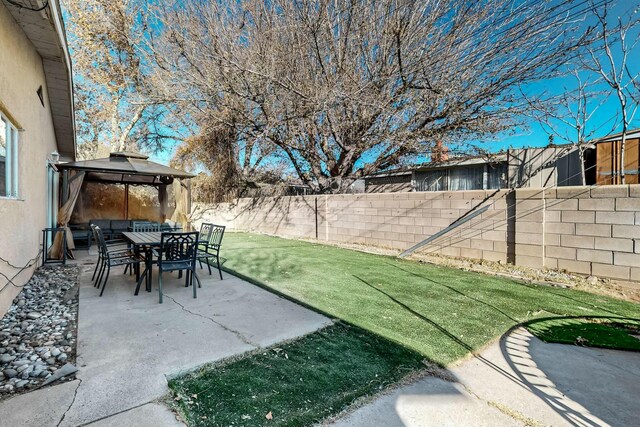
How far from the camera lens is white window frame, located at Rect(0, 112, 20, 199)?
12.1 feet

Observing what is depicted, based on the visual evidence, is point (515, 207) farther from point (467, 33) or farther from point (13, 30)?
point (13, 30)

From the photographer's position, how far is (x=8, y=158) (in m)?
3.77

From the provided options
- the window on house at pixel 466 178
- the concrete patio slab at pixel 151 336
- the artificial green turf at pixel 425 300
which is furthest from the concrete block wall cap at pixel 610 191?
the window on house at pixel 466 178

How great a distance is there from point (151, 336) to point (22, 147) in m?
3.58

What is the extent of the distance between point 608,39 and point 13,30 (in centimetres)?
1034

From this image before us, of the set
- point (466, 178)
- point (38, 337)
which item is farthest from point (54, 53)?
point (466, 178)

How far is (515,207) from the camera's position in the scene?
584 cm

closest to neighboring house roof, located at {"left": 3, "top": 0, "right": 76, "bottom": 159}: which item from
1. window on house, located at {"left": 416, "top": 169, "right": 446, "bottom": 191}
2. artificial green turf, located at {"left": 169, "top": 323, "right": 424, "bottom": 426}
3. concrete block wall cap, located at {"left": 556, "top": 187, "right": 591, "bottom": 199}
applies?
artificial green turf, located at {"left": 169, "top": 323, "right": 424, "bottom": 426}

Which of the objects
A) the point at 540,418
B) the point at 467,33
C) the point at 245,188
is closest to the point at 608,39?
the point at 467,33

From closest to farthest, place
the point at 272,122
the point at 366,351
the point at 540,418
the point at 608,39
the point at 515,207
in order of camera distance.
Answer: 1. the point at 540,418
2. the point at 366,351
3. the point at 515,207
4. the point at 608,39
5. the point at 272,122

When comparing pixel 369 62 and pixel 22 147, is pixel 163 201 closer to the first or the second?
pixel 22 147

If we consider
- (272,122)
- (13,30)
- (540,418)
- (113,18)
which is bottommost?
(540,418)

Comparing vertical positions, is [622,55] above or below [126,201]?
above

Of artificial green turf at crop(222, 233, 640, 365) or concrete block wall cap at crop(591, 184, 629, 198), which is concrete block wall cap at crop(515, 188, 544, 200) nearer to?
concrete block wall cap at crop(591, 184, 629, 198)
